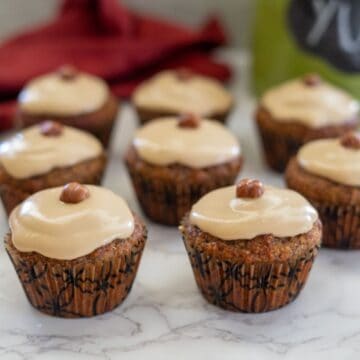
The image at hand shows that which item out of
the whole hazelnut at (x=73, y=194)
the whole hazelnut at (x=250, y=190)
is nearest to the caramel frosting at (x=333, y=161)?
the whole hazelnut at (x=250, y=190)

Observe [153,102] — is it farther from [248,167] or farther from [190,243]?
[190,243]


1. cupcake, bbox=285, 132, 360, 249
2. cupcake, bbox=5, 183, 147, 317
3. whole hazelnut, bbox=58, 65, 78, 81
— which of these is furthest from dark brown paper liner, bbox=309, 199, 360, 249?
whole hazelnut, bbox=58, 65, 78, 81

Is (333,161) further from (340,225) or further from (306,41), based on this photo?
(306,41)

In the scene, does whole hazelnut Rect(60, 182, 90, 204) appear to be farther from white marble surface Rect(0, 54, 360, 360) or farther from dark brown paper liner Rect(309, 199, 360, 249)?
dark brown paper liner Rect(309, 199, 360, 249)

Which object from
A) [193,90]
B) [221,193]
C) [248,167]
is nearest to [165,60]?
[193,90]

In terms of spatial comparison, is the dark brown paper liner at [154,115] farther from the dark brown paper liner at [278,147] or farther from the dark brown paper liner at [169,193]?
the dark brown paper liner at [169,193]

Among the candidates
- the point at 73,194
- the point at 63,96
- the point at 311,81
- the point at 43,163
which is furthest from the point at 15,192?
the point at 311,81
